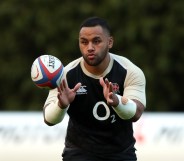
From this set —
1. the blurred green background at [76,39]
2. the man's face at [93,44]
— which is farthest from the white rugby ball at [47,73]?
the blurred green background at [76,39]

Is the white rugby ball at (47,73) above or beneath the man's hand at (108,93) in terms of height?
above

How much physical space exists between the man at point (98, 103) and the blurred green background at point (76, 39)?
9858mm

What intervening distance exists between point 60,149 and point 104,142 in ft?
15.5

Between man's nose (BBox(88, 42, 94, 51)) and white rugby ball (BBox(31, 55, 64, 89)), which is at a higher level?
man's nose (BBox(88, 42, 94, 51))

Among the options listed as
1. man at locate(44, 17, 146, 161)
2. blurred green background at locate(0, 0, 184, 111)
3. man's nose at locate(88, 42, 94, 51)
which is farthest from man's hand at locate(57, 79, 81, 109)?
blurred green background at locate(0, 0, 184, 111)

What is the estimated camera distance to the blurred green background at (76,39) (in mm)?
17703

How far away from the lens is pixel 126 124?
25.4 feet

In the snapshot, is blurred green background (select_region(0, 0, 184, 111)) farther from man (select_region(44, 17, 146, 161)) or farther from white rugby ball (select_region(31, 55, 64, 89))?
white rugby ball (select_region(31, 55, 64, 89))

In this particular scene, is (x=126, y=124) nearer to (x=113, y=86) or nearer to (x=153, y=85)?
(x=113, y=86)

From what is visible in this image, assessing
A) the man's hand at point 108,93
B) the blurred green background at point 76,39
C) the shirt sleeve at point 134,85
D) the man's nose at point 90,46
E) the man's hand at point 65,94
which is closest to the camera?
the man's hand at point 108,93

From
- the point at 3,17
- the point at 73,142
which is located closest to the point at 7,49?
the point at 3,17

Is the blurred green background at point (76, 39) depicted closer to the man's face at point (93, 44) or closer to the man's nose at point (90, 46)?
the man's face at point (93, 44)

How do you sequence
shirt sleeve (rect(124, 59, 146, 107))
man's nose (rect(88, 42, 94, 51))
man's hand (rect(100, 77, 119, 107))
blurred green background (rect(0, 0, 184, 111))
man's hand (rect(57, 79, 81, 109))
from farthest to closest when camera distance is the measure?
blurred green background (rect(0, 0, 184, 111))
shirt sleeve (rect(124, 59, 146, 107))
man's nose (rect(88, 42, 94, 51))
man's hand (rect(57, 79, 81, 109))
man's hand (rect(100, 77, 119, 107))

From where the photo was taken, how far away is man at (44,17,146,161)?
7445mm
